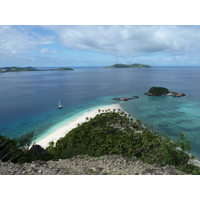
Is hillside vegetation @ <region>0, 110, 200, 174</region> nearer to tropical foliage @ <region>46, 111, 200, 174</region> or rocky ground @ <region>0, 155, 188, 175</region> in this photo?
tropical foliage @ <region>46, 111, 200, 174</region>

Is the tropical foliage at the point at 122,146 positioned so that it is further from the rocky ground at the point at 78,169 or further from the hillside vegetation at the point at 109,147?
the rocky ground at the point at 78,169

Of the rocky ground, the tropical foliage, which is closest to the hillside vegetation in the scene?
the tropical foliage

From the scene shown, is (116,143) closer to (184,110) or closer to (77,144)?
(77,144)

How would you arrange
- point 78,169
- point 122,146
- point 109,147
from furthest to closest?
point 122,146 < point 109,147 < point 78,169

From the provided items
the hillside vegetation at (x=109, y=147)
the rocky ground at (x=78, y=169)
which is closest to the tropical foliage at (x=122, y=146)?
the hillside vegetation at (x=109, y=147)

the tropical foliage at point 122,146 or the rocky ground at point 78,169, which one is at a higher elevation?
the rocky ground at point 78,169

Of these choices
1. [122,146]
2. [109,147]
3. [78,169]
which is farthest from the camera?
[122,146]

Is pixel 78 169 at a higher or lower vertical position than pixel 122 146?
higher

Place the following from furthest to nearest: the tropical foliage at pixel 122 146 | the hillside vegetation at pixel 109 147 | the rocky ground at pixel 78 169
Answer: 1. the tropical foliage at pixel 122 146
2. the hillside vegetation at pixel 109 147
3. the rocky ground at pixel 78 169

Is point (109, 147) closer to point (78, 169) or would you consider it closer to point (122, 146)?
point (122, 146)

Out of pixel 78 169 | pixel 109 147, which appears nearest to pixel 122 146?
pixel 109 147

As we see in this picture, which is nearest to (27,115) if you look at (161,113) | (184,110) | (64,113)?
(64,113)

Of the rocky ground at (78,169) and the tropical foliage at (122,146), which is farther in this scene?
the tropical foliage at (122,146)
